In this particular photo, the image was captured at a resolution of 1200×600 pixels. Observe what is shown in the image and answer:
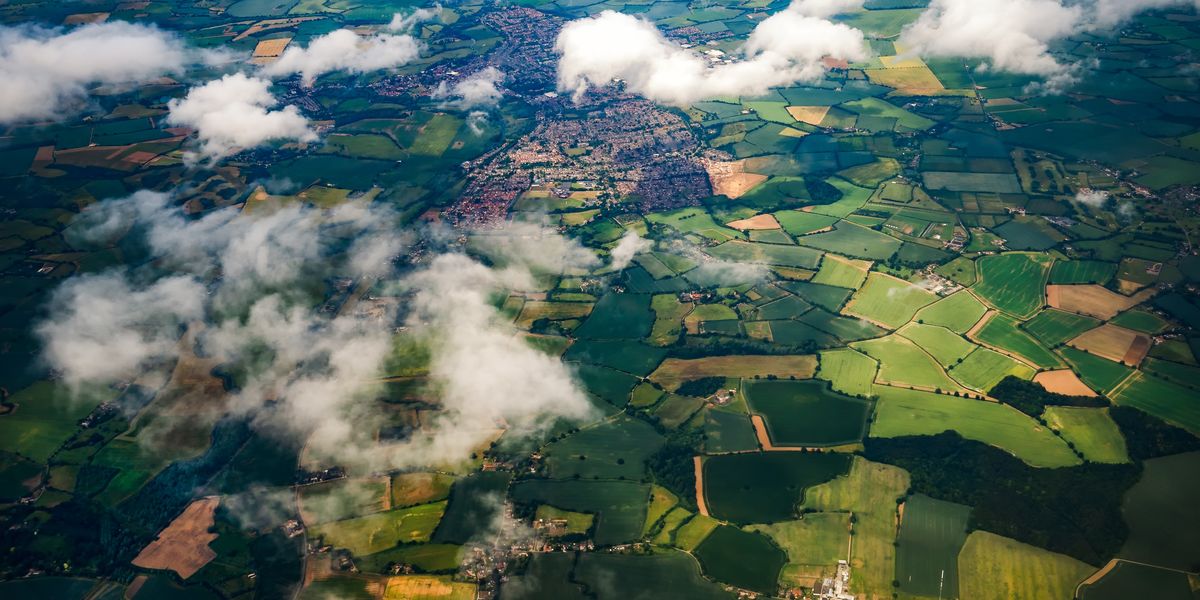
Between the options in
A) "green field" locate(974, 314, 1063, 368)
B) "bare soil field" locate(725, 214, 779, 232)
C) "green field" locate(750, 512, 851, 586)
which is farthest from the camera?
"bare soil field" locate(725, 214, 779, 232)

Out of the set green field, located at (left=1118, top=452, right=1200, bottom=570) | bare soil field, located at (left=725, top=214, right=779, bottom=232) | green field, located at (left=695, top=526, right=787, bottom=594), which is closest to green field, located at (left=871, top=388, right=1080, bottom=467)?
green field, located at (left=1118, top=452, right=1200, bottom=570)

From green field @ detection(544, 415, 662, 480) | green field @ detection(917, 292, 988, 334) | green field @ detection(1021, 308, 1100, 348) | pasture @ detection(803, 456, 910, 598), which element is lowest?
green field @ detection(544, 415, 662, 480)

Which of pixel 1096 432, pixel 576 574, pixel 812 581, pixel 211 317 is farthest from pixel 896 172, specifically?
pixel 211 317

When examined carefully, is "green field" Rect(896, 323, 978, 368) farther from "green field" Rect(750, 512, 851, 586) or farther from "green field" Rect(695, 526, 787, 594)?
"green field" Rect(695, 526, 787, 594)

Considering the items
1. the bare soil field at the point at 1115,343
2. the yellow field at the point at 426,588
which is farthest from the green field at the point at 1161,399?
the yellow field at the point at 426,588

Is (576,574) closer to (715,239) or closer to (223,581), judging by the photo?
(223,581)

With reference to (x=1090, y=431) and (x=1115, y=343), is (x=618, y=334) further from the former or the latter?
(x=1115, y=343)
